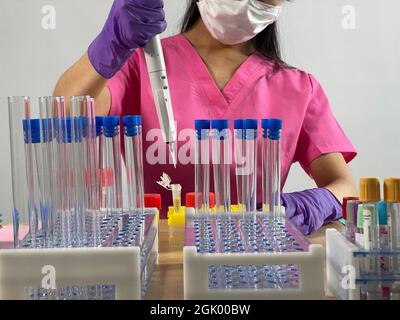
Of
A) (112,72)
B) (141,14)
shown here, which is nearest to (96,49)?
(112,72)

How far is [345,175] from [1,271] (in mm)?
1284

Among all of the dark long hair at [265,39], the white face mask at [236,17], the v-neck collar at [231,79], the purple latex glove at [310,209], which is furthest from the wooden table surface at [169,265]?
the dark long hair at [265,39]

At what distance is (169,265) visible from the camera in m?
1.23

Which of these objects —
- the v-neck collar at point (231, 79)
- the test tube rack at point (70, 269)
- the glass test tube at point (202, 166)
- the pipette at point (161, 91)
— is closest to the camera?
the test tube rack at point (70, 269)

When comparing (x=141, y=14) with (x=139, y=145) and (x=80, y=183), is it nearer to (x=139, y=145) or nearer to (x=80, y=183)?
(x=139, y=145)

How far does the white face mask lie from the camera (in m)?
2.00

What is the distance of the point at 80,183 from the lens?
104cm

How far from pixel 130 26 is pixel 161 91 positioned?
164 millimetres

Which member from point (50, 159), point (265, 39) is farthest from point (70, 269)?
point (265, 39)

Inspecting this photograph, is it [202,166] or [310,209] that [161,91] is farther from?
[310,209]

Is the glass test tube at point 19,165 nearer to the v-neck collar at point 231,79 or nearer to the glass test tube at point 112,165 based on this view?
the glass test tube at point 112,165

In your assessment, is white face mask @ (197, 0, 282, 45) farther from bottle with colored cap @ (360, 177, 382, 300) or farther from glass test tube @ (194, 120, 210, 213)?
bottle with colored cap @ (360, 177, 382, 300)

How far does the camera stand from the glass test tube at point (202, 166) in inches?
46.7

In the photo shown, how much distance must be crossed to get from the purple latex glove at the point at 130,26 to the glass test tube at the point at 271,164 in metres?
0.40
